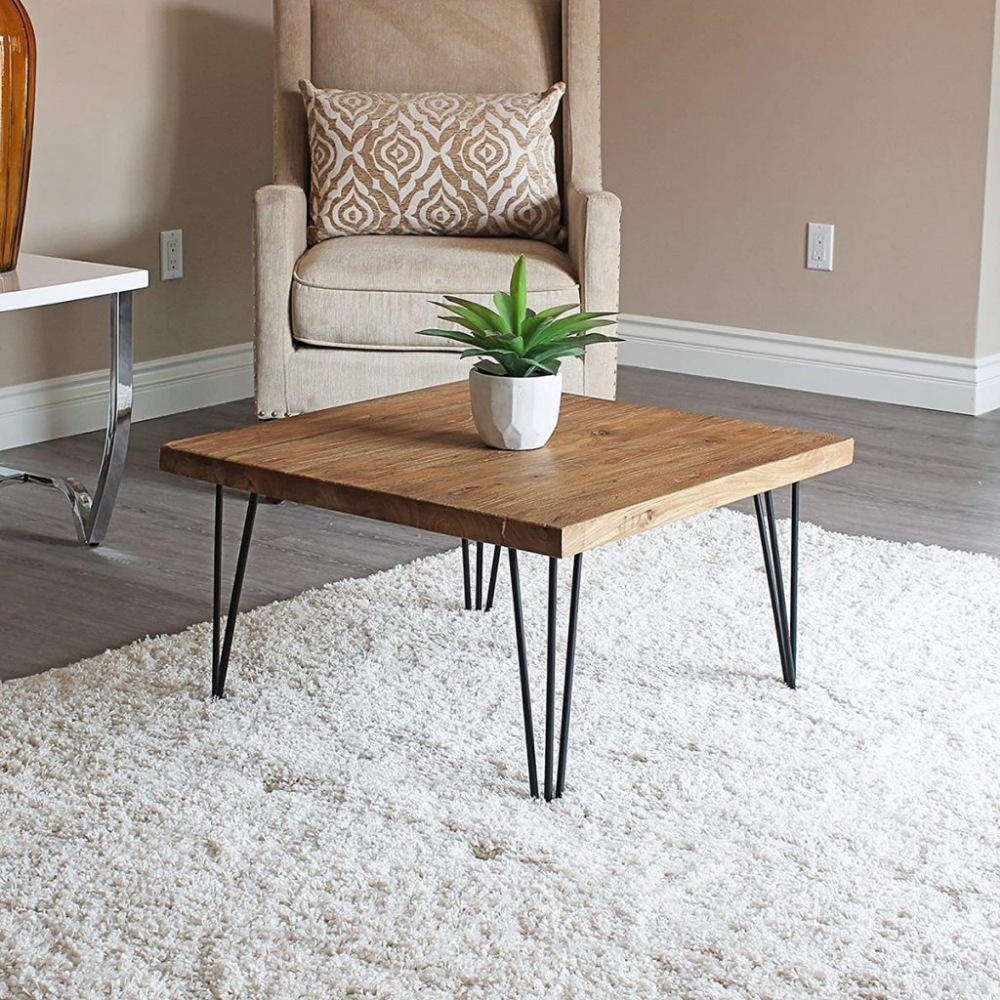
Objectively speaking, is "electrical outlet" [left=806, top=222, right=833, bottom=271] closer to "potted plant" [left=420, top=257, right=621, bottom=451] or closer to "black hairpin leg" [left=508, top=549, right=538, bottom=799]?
"potted plant" [left=420, top=257, right=621, bottom=451]

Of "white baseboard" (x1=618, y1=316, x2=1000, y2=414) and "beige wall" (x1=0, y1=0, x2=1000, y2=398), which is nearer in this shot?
"beige wall" (x1=0, y1=0, x2=1000, y2=398)

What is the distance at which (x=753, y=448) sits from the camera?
1.90m

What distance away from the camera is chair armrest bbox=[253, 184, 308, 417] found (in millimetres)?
3053

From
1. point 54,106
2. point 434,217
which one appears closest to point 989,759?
point 434,217

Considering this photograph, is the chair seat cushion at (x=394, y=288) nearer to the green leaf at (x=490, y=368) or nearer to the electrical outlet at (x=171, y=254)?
the electrical outlet at (x=171, y=254)

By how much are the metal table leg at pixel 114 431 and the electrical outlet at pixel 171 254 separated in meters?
1.09

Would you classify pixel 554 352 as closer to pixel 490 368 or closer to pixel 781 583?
pixel 490 368

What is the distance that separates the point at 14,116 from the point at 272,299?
67cm

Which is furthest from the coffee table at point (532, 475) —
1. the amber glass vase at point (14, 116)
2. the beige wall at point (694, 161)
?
the beige wall at point (694, 161)

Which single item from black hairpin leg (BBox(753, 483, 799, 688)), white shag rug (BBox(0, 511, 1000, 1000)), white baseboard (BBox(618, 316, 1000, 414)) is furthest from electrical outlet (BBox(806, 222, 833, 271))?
black hairpin leg (BBox(753, 483, 799, 688))

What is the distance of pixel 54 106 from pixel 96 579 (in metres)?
1.39

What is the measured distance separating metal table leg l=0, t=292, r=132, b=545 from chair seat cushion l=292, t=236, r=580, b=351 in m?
0.46

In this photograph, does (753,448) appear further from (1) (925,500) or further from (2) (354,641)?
(1) (925,500)

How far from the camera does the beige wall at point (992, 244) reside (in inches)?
146
